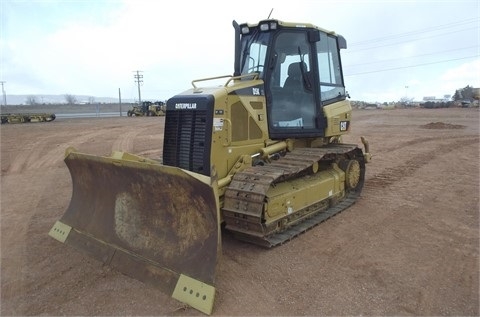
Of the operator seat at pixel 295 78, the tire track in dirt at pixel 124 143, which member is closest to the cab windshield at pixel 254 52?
the operator seat at pixel 295 78

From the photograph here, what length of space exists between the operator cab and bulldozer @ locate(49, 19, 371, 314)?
2 centimetres

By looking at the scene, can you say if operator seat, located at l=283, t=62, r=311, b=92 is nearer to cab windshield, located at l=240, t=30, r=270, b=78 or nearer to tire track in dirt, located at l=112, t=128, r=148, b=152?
cab windshield, located at l=240, t=30, r=270, b=78

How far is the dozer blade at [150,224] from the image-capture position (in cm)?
410

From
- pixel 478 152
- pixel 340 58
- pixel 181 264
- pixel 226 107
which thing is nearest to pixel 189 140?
pixel 226 107

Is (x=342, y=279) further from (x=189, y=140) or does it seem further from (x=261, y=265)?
(x=189, y=140)

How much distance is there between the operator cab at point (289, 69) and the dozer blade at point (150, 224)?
2.29 meters

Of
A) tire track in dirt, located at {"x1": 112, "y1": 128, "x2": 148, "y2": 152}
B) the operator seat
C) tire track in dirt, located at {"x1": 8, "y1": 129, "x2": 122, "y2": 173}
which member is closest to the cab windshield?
the operator seat

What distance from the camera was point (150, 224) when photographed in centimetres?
473

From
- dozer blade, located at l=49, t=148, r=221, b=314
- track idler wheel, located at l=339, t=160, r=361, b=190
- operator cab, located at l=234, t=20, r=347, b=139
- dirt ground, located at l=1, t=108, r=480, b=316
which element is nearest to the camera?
dirt ground, located at l=1, t=108, r=480, b=316

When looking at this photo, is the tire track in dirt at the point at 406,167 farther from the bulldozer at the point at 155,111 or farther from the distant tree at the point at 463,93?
the distant tree at the point at 463,93

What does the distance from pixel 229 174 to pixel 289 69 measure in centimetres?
207

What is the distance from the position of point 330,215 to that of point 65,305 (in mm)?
4053

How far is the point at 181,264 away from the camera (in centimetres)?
425

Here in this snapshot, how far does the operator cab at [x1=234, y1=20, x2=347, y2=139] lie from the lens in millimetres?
6079
